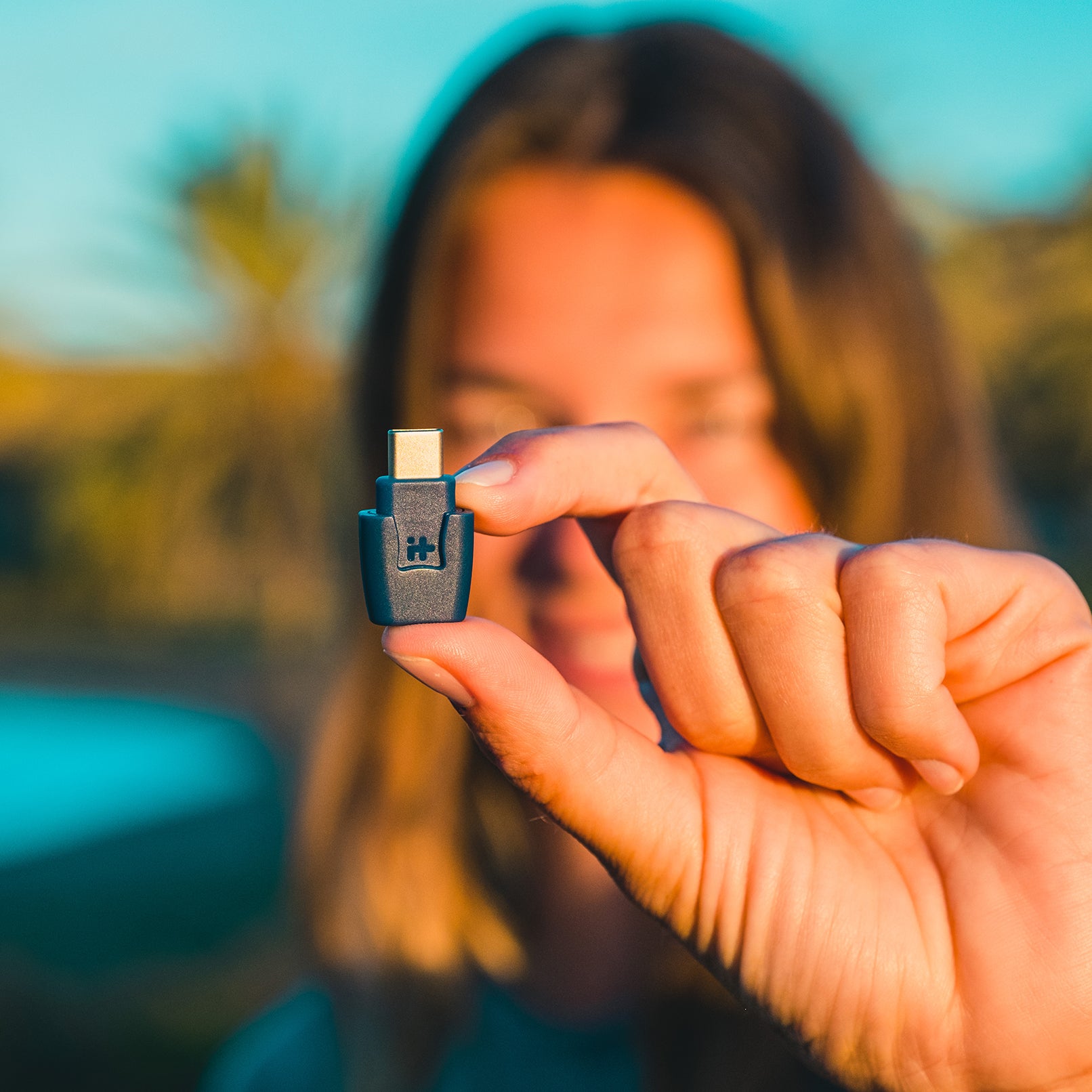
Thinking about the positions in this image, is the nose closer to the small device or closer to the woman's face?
the woman's face

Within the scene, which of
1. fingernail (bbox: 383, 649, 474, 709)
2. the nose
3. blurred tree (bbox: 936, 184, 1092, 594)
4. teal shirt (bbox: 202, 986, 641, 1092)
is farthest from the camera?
blurred tree (bbox: 936, 184, 1092, 594)

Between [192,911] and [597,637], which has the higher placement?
[597,637]

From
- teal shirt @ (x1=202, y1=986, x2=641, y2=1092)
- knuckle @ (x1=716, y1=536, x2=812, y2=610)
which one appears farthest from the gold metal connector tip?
teal shirt @ (x1=202, y1=986, x2=641, y2=1092)

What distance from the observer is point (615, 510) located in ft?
4.63

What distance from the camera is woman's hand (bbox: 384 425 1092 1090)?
4.17ft

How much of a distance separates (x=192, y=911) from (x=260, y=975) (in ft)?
3.19

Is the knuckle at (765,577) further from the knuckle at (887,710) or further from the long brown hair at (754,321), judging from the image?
the long brown hair at (754,321)

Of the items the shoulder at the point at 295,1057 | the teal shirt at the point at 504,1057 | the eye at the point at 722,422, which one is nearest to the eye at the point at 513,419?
the eye at the point at 722,422

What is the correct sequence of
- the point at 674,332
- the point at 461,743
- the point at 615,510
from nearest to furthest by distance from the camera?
the point at 615,510 < the point at 674,332 < the point at 461,743

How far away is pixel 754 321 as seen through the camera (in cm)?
277

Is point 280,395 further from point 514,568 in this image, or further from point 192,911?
point 514,568

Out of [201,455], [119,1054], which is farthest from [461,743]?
[201,455]

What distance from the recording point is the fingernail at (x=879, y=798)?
1422mm

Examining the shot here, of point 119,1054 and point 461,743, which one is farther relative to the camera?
point 119,1054
